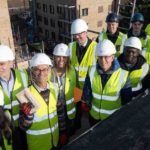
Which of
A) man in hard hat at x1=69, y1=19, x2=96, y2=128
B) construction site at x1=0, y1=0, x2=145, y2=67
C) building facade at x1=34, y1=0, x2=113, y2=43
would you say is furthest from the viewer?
building facade at x1=34, y1=0, x2=113, y2=43

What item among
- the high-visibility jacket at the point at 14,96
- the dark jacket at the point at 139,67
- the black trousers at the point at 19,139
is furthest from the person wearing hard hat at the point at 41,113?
the dark jacket at the point at 139,67

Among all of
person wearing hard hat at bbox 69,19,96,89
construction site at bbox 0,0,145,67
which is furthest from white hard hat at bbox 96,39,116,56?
construction site at bbox 0,0,145,67

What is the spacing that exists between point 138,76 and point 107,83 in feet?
2.02

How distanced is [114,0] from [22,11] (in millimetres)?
24430

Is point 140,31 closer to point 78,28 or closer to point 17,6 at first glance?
point 78,28

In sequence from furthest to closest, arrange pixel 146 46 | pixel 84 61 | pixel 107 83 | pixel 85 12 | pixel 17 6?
pixel 17 6, pixel 85 12, pixel 146 46, pixel 84 61, pixel 107 83

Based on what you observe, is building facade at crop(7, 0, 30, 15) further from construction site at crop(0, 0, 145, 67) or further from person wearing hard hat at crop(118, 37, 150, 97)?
person wearing hard hat at crop(118, 37, 150, 97)

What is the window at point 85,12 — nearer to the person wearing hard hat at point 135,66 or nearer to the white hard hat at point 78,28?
the white hard hat at point 78,28

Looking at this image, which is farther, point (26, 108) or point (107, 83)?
point (107, 83)

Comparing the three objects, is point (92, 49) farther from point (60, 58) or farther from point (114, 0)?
point (114, 0)

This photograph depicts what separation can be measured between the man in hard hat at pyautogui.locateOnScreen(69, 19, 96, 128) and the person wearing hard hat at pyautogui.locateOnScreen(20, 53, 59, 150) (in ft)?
4.40

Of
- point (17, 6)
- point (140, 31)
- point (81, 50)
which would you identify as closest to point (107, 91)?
point (81, 50)

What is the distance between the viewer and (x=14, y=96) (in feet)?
13.3

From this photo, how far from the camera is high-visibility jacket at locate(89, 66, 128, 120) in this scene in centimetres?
412
